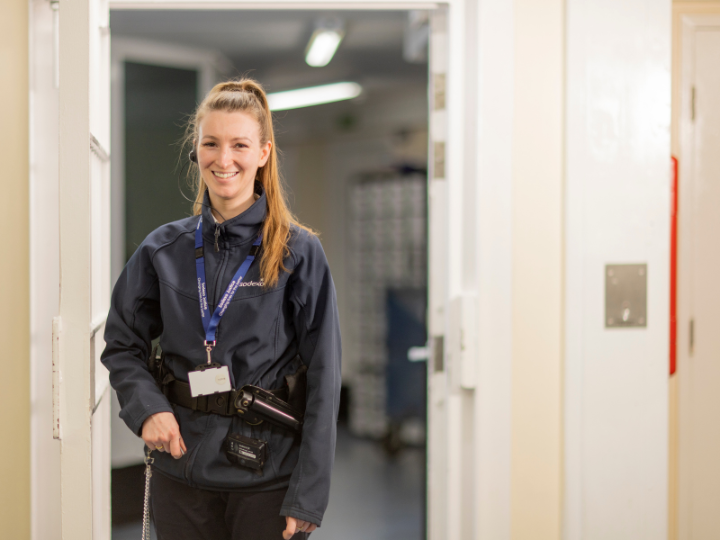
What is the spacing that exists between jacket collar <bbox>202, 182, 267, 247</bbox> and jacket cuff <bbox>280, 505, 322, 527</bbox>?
22.2 inches

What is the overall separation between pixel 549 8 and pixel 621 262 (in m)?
0.72

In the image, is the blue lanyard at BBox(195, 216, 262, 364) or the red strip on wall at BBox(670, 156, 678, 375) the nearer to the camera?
the blue lanyard at BBox(195, 216, 262, 364)

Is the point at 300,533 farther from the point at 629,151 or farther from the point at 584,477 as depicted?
the point at 629,151

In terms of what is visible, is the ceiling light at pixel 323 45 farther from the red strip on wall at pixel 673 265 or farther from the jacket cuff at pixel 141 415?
the jacket cuff at pixel 141 415

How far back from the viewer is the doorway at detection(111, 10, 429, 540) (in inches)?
130

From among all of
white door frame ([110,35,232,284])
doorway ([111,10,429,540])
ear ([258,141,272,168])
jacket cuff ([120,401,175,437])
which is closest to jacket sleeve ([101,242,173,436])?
jacket cuff ([120,401,175,437])

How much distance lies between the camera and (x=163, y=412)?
1.13 meters

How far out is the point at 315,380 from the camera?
1.18 m

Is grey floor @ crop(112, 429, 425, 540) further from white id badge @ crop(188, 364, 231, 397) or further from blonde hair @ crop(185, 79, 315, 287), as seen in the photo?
blonde hair @ crop(185, 79, 315, 287)

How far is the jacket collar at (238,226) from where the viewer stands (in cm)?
121

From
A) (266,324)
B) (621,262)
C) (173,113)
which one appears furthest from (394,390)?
(266,324)

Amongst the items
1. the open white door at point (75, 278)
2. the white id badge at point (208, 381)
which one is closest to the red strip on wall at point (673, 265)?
the white id badge at point (208, 381)

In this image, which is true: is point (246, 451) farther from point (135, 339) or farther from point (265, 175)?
point (265, 175)

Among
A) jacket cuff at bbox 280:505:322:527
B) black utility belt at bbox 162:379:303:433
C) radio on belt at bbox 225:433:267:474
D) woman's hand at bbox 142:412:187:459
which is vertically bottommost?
jacket cuff at bbox 280:505:322:527
